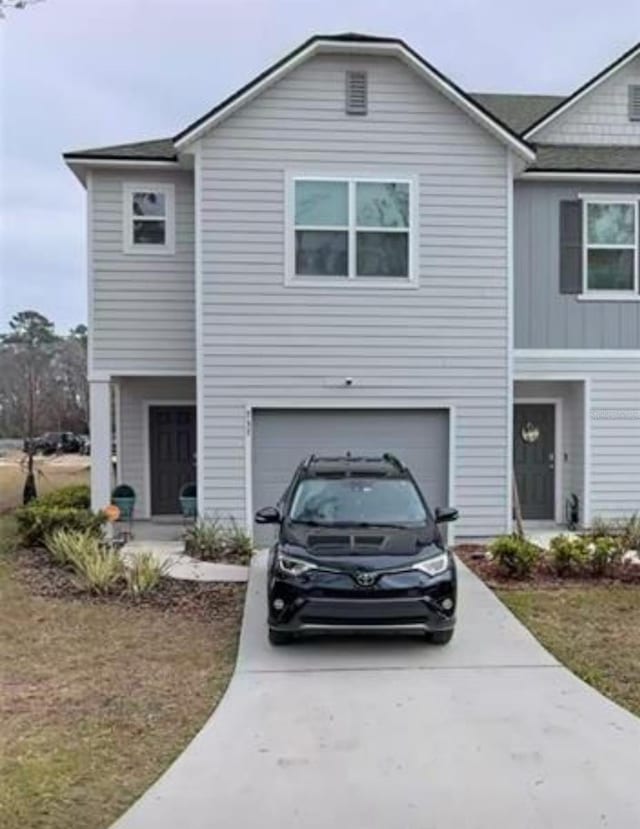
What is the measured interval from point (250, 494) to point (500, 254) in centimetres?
557

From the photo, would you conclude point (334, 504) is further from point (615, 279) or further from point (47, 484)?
point (47, 484)

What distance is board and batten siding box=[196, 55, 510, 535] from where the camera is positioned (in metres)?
13.4

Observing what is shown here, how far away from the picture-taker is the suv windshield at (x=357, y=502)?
8961 millimetres

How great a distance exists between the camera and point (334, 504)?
9.20 metres

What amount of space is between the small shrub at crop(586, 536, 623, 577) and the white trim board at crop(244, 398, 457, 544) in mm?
3023

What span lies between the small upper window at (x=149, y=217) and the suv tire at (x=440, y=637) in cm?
862

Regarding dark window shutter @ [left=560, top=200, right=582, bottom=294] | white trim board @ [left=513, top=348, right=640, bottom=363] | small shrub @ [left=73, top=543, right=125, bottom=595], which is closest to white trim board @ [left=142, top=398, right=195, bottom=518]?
small shrub @ [left=73, top=543, right=125, bottom=595]

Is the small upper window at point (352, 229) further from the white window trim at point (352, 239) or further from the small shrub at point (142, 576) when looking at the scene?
the small shrub at point (142, 576)

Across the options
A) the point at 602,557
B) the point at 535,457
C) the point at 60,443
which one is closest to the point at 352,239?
the point at 535,457

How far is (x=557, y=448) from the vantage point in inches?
619

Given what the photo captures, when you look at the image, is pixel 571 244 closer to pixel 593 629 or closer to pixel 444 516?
pixel 444 516

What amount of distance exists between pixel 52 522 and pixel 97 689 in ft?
22.8

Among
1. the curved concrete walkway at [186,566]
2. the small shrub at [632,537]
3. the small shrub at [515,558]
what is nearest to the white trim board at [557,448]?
the small shrub at [632,537]

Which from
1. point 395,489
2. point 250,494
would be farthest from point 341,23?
point 395,489
